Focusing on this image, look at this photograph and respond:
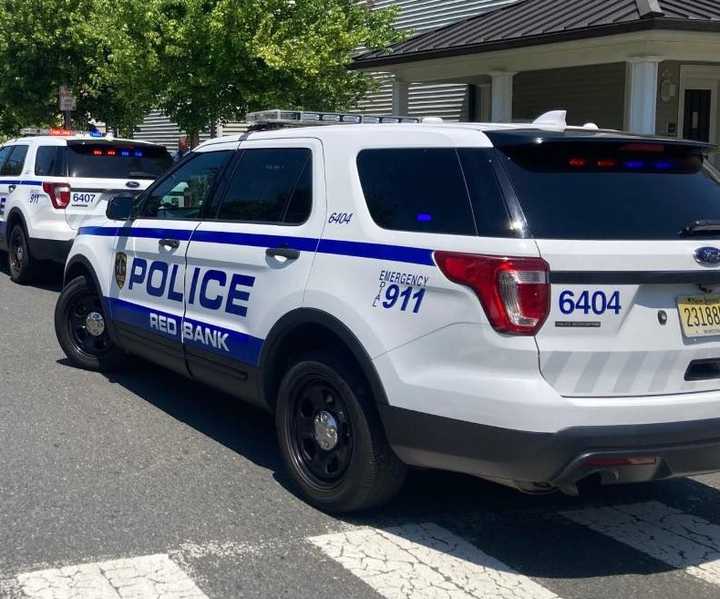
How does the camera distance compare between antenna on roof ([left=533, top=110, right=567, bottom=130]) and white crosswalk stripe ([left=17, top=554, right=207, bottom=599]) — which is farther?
antenna on roof ([left=533, top=110, right=567, bottom=130])

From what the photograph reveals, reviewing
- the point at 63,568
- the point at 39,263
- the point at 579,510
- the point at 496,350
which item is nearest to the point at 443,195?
the point at 496,350

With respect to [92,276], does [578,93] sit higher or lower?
higher

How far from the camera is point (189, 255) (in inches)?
225

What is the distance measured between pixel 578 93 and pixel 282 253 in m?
11.0

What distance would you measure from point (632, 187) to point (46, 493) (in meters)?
3.18

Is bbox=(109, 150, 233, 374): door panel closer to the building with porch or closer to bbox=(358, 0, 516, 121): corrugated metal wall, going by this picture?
the building with porch

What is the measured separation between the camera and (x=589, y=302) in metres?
3.81

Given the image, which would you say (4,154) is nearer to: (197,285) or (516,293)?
(197,285)

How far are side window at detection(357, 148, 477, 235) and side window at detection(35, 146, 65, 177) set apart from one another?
291 inches

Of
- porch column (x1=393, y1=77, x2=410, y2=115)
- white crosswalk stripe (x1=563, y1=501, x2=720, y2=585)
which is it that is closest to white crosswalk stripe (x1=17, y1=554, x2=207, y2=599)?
white crosswalk stripe (x1=563, y1=501, x2=720, y2=585)

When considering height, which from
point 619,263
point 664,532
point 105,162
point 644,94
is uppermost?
point 644,94

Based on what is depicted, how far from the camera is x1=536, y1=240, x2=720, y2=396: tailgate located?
379 cm

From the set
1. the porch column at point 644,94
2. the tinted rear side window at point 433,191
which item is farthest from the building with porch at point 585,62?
the tinted rear side window at point 433,191

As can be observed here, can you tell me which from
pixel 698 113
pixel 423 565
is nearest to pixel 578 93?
pixel 698 113
